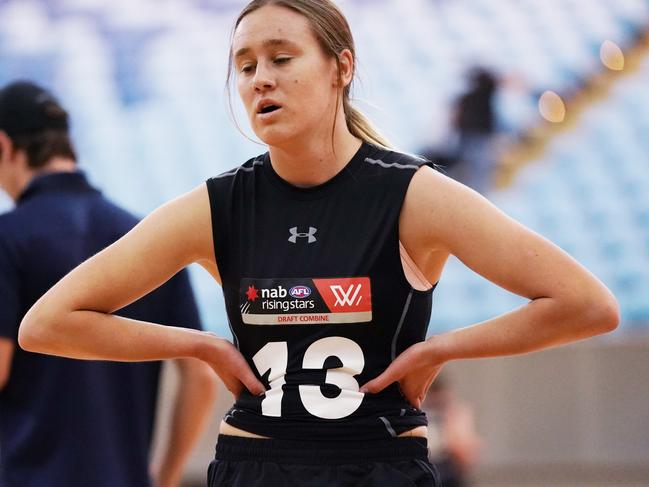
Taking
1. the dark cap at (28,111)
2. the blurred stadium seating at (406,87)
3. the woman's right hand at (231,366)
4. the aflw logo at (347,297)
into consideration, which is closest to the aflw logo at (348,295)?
the aflw logo at (347,297)

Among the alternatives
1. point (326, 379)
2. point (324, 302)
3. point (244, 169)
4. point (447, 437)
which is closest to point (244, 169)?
point (244, 169)

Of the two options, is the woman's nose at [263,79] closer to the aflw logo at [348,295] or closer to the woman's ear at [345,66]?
the woman's ear at [345,66]

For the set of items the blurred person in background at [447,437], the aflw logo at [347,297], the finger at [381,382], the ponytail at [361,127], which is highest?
the ponytail at [361,127]

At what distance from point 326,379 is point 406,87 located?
6789 millimetres

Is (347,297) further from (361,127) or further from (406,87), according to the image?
(406,87)

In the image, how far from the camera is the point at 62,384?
9.57 ft

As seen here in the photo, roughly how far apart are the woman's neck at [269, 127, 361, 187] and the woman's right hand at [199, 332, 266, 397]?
1.10 feet

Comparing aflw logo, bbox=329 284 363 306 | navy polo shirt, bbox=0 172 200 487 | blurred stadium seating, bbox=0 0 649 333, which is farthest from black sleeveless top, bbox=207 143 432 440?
blurred stadium seating, bbox=0 0 649 333

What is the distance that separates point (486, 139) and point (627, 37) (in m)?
1.47

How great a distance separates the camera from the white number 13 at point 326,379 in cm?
197

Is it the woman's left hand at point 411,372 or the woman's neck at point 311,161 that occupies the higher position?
the woman's neck at point 311,161

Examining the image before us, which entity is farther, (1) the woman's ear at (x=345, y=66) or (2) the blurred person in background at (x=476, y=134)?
(2) the blurred person in background at (x=476, y=134)

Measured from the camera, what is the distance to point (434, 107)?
831 centimetres

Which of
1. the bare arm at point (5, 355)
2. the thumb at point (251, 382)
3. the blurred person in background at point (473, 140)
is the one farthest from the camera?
the blurred person in background at point (473, 140)
